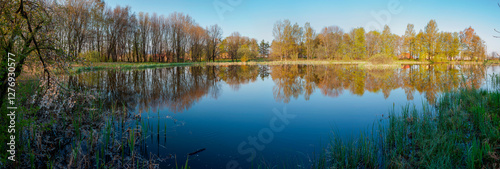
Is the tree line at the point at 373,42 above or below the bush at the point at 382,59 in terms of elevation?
above

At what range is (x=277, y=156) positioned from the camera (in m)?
4.14

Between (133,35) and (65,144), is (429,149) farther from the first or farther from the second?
(133,35)

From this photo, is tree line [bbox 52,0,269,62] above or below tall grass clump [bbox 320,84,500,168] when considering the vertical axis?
above

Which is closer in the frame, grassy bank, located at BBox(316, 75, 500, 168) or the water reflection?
grassy bank, located at BBox(316, 75, 500, 168)

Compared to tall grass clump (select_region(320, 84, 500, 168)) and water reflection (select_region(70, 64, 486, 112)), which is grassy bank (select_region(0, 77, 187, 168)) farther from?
tall grass clump (select_region(320, 84, 500, 168))

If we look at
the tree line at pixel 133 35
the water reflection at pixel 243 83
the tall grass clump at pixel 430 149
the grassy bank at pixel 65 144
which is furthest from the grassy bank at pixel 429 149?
the tree line at pixel 133 35

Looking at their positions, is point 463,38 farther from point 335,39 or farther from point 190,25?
point 190,25

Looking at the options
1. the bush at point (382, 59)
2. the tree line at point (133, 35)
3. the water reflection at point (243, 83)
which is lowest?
the water reflection at point (243, 83)

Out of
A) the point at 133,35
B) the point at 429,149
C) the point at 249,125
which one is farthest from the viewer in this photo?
the point at 133,35

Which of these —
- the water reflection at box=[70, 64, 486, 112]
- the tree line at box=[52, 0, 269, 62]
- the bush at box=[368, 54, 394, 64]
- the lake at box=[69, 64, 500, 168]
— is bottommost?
the lake at box=[69, 64, 500, 168]

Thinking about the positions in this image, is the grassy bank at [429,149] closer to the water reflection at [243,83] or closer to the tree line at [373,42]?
the water reflection at [243,83]

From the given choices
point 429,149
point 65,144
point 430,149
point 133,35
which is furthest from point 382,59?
point 133,35

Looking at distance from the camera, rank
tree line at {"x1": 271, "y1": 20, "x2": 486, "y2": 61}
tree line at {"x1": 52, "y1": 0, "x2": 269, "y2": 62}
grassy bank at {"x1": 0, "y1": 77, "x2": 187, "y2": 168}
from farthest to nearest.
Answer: tree line at {"x1": 271, "y1": 20, "x2": 486, "y2": 61} < tree line at {"x1": 52, "y1": 0, "x2": 269, "y2": 62} < grassy bank at {"x1": 0, "y1": 77, "x2": 187, "y2": 168}

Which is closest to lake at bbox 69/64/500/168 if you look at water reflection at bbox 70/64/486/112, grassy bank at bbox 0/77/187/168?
water reflection at bbox 70/64/486/112
